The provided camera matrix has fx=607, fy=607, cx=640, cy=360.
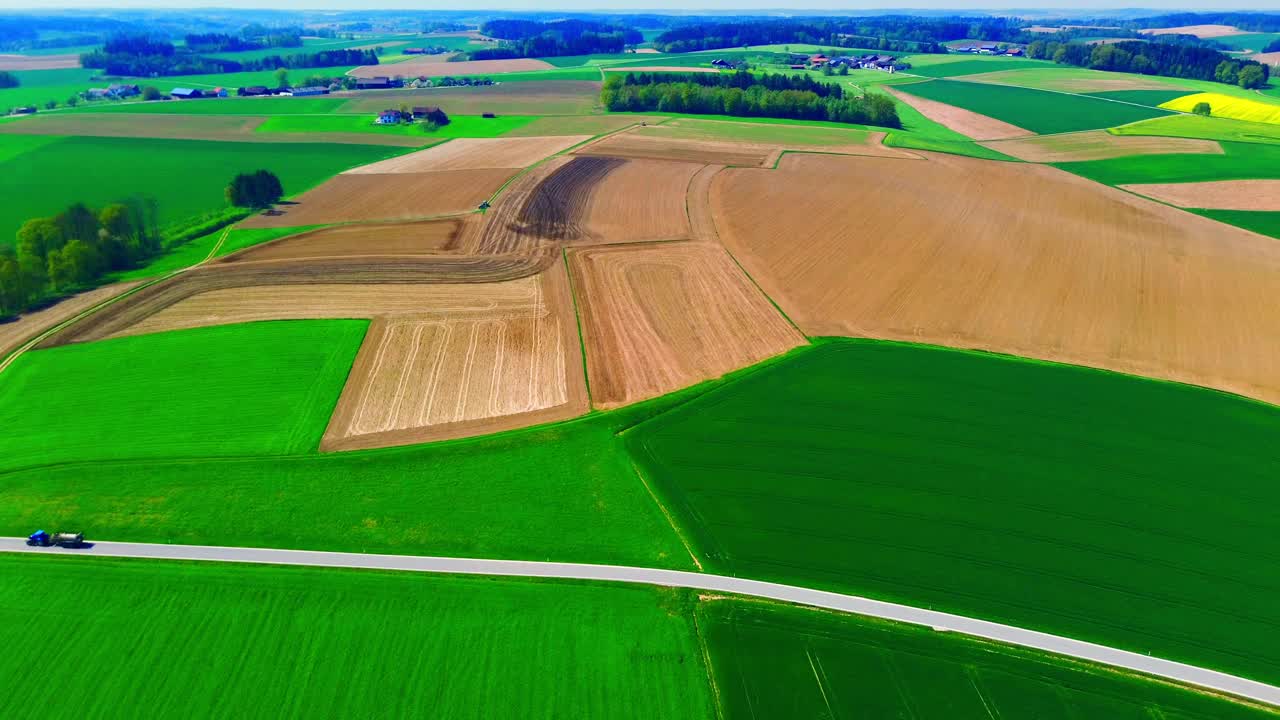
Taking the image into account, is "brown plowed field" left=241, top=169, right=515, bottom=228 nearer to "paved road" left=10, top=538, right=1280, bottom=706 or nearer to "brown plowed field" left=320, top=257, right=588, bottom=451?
"brown plowed field" left=320, top=257, right=588, bottom=451

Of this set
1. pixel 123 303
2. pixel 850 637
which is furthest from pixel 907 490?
pixel 123 303

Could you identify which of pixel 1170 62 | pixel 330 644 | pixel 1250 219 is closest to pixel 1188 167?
pixel 1250 219

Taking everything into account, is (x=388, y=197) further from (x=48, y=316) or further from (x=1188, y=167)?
(x=1188, y=167)

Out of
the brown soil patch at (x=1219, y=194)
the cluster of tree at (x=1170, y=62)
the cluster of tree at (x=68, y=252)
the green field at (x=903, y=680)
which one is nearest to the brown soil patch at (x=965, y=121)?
the brown soil patch at (x=1219, y=194)

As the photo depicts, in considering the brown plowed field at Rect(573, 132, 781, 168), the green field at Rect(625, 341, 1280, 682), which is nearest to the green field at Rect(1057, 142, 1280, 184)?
the brown plowed field at Rect(573, 132, 781, 168)

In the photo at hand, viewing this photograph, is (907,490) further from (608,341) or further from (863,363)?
(608,341)
